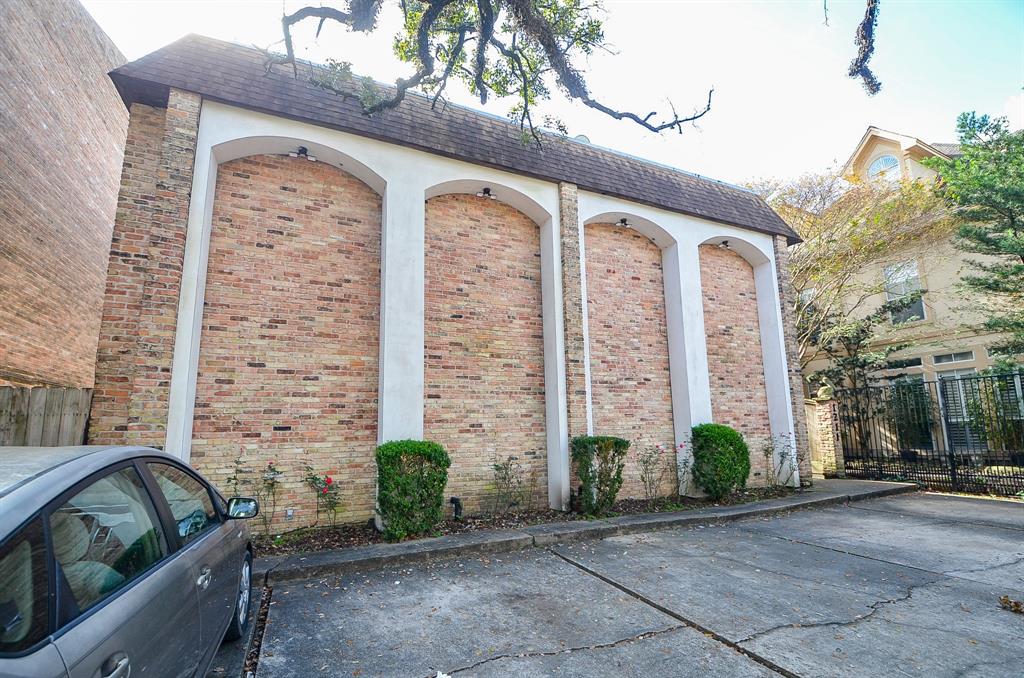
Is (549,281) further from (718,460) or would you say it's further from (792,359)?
(792,359)

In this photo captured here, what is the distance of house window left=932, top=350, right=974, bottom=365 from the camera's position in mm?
14148

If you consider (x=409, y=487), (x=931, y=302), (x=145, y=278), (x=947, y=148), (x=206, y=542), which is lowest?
(x=409, y=487)

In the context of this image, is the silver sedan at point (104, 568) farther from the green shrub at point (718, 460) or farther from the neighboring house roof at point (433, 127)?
the green shrub at point (718, 460)

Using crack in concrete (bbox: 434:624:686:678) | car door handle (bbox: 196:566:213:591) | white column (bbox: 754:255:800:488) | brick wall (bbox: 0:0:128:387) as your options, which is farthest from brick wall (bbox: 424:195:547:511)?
brick wall (bbox: 0:0:128:387)

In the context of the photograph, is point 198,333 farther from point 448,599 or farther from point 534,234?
point 534,234

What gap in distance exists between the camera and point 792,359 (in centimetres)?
999

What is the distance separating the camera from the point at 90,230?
31.4 ft

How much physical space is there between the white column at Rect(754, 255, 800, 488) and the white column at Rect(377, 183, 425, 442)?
7347 millimetres

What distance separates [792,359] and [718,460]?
3419 mm

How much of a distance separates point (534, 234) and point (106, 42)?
10.1m

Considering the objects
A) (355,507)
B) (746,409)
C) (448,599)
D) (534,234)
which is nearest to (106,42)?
(534,234)

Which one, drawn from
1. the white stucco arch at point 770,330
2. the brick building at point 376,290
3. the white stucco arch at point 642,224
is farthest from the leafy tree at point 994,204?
the white stucco arch at point 642,224


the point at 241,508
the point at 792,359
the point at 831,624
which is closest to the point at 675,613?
the point at 831,624

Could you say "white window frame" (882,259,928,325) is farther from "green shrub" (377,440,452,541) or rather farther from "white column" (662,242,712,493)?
"green shrub" (377,440,452,541)
